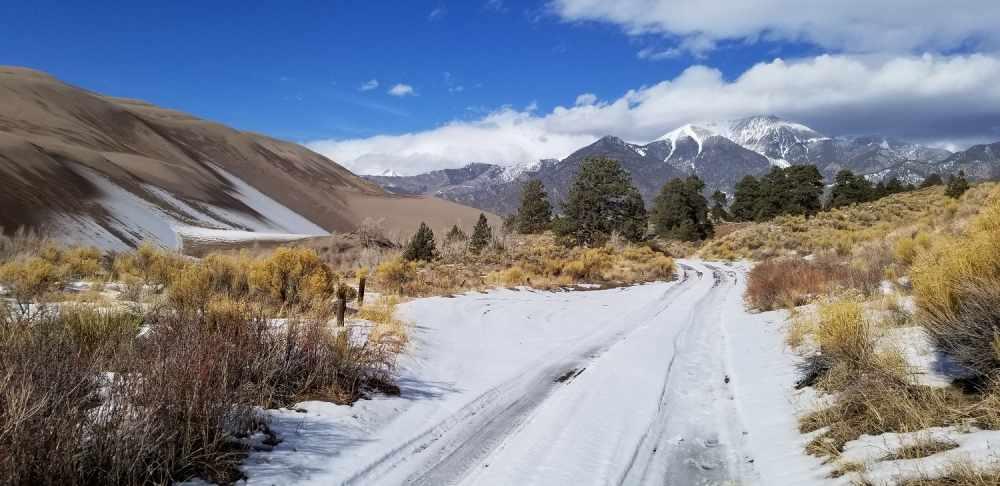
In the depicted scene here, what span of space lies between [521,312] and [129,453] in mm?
10374

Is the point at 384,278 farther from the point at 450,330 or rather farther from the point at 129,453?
the point at 129,453

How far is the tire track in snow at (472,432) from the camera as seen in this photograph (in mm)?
4523

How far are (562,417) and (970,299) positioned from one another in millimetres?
3814

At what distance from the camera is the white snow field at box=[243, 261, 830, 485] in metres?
4.53

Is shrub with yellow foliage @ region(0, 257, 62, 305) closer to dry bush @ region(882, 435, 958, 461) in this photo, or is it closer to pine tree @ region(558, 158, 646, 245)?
dry bush @ region(882, 435, 958, 461)

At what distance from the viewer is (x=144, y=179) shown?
5334cm

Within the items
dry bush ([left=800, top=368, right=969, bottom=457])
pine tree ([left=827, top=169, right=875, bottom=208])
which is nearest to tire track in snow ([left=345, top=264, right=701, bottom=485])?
dry bush ([left=800, top=368, right=969, bottom=457])

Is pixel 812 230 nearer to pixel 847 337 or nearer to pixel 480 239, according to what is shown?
pixel 480 239

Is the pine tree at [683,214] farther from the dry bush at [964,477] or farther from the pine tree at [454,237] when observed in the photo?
the dry bush at [964,477]

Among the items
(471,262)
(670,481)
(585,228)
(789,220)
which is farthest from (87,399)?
(789,220)

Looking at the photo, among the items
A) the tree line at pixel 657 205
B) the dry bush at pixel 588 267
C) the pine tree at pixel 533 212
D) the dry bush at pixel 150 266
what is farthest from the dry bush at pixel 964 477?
the pine tree at pixel 533 212

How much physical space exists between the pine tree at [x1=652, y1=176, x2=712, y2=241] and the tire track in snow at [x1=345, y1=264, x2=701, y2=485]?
49270 mm

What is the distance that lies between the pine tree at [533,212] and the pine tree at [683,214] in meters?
12.1

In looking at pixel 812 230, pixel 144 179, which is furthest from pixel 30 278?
pixel 144 179
